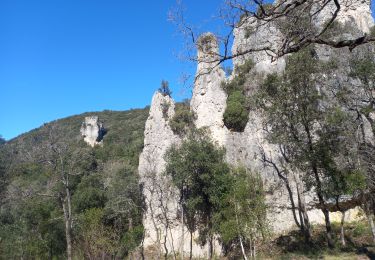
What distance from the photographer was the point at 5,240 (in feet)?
117

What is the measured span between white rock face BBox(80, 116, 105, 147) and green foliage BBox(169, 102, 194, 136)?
158 ft

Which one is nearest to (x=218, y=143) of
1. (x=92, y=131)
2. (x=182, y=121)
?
(x=182, y=121)

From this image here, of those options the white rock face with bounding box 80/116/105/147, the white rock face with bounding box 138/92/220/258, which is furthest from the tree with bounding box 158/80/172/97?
the white rock face with bounding box 80/116/105/147

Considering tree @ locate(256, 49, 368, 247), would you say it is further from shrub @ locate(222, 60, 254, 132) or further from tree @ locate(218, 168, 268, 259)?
shrub @ locate(222, 60, 254, 132)

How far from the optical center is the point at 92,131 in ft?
283

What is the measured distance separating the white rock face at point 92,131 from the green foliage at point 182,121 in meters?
48.3

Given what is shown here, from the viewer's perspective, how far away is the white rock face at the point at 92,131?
85.1 meters

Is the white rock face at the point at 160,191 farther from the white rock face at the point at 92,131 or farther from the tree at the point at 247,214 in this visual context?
the white rock face at the point at 92,131

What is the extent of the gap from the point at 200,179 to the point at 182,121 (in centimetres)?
936

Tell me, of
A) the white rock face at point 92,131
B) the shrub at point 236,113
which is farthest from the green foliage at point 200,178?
the white rock face at point 92,131

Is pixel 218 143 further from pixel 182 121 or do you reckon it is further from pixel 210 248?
pixel 210 248

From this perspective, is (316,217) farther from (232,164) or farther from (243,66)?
(243,66)

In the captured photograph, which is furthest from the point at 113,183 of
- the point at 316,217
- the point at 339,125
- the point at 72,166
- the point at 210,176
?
the point at 339,125

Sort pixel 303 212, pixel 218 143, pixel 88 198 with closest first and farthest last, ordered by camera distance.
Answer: pixel 303 212 < pixel 218 143 < pixel 88 198
